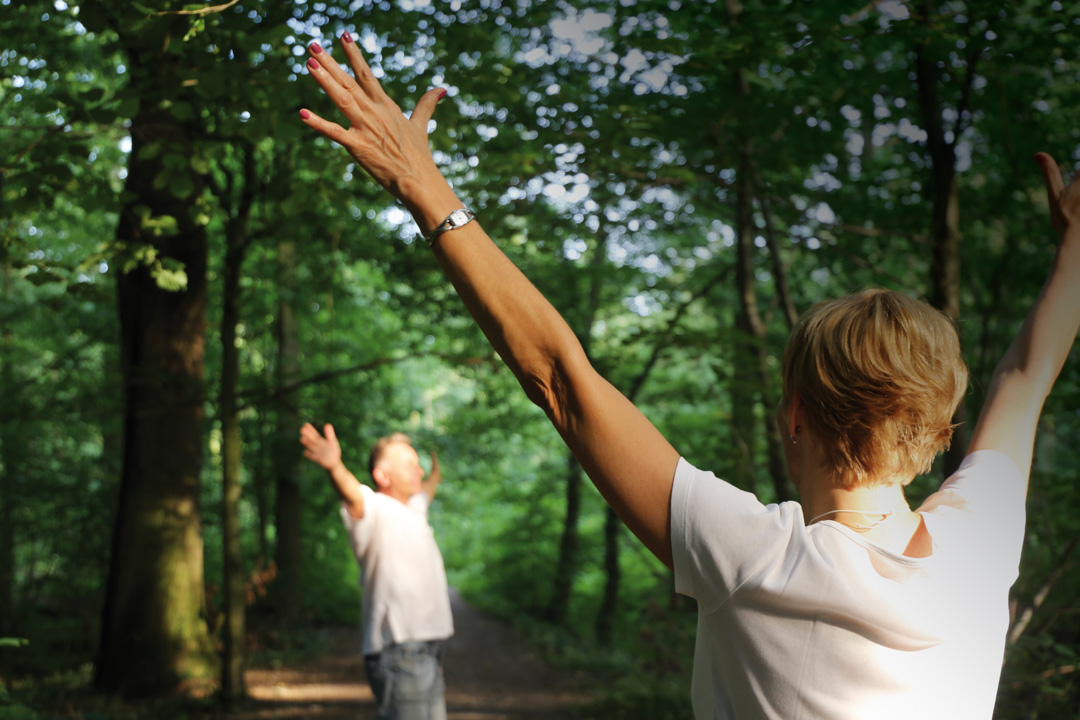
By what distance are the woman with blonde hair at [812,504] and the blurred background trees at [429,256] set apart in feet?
1.70

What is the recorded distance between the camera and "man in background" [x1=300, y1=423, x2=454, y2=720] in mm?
4008

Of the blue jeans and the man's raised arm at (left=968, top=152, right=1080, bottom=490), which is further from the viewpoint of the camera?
the blue jeans

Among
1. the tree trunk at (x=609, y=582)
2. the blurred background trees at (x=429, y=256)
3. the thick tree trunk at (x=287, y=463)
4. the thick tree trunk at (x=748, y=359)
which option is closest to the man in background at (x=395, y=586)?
the blurred background trees at (x=429, y=256)

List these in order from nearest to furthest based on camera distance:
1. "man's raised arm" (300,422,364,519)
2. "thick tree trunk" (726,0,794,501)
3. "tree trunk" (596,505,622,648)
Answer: "man's raised arm" (300,422,364,519) < "thick tree trunk" (726,0,794,501) < "tree trunk" (596,505,622,648)

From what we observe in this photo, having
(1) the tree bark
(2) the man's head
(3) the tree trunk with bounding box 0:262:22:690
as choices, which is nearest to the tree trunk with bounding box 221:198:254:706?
(1) the tree bark

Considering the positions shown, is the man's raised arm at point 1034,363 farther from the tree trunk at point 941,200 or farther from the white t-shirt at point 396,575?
Result: the white t-shirt at point 396,575

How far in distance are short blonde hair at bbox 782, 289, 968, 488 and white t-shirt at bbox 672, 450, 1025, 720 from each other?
140mm

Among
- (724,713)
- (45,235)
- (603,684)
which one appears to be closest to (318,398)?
(603,684)

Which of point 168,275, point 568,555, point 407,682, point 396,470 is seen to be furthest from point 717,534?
point 568,555

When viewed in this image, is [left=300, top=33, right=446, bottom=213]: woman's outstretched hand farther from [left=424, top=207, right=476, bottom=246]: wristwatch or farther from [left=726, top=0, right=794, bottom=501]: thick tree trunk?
[left=726, top=0, right=794, bottom=501]: thick tree trunk

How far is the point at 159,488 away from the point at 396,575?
3.77 m

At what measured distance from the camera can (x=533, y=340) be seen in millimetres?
1074

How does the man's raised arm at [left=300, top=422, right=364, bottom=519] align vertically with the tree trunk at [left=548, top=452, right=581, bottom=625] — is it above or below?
above

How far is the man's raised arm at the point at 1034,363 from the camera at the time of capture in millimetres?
1467
